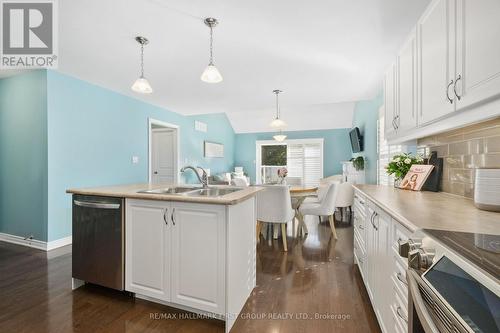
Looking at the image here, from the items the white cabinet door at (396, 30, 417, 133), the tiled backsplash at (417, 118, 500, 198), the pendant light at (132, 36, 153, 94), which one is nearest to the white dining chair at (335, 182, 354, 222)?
the tiled backsplash at (417, 118, 500, 198)

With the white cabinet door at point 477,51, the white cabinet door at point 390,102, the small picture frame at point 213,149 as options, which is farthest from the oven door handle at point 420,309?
the small picture frame at point 213,149

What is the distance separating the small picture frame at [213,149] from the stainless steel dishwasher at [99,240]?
4863mm

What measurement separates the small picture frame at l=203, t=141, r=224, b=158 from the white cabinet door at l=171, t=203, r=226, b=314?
5.24 meters

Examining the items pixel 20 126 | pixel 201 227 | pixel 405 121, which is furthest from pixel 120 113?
pixel 405 121

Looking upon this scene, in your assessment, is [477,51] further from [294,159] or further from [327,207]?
[294,159]

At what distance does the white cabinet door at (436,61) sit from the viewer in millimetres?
1248

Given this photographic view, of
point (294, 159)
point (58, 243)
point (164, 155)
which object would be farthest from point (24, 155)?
point (294, 159)

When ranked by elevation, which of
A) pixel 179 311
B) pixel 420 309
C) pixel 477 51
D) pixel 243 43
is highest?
pixel 243 43

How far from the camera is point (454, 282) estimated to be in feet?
1.90

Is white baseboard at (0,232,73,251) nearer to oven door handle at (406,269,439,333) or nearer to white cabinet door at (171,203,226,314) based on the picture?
white cabinet door at (171,203,226,314)

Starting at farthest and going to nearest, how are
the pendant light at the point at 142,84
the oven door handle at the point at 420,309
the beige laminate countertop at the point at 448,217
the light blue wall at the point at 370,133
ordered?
the light blue wall at the point at 370,133, the pendant light at the point at 142,84, the beige laminate countertop at the point at 448,217, the oven door handle at the point at 420,309

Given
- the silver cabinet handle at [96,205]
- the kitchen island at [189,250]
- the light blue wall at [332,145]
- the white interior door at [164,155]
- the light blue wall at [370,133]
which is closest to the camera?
the kitchen island at [189,250]

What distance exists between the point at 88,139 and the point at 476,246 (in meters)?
4.26

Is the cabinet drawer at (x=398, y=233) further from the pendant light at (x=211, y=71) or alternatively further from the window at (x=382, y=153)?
the window at (x=382, y=153)
